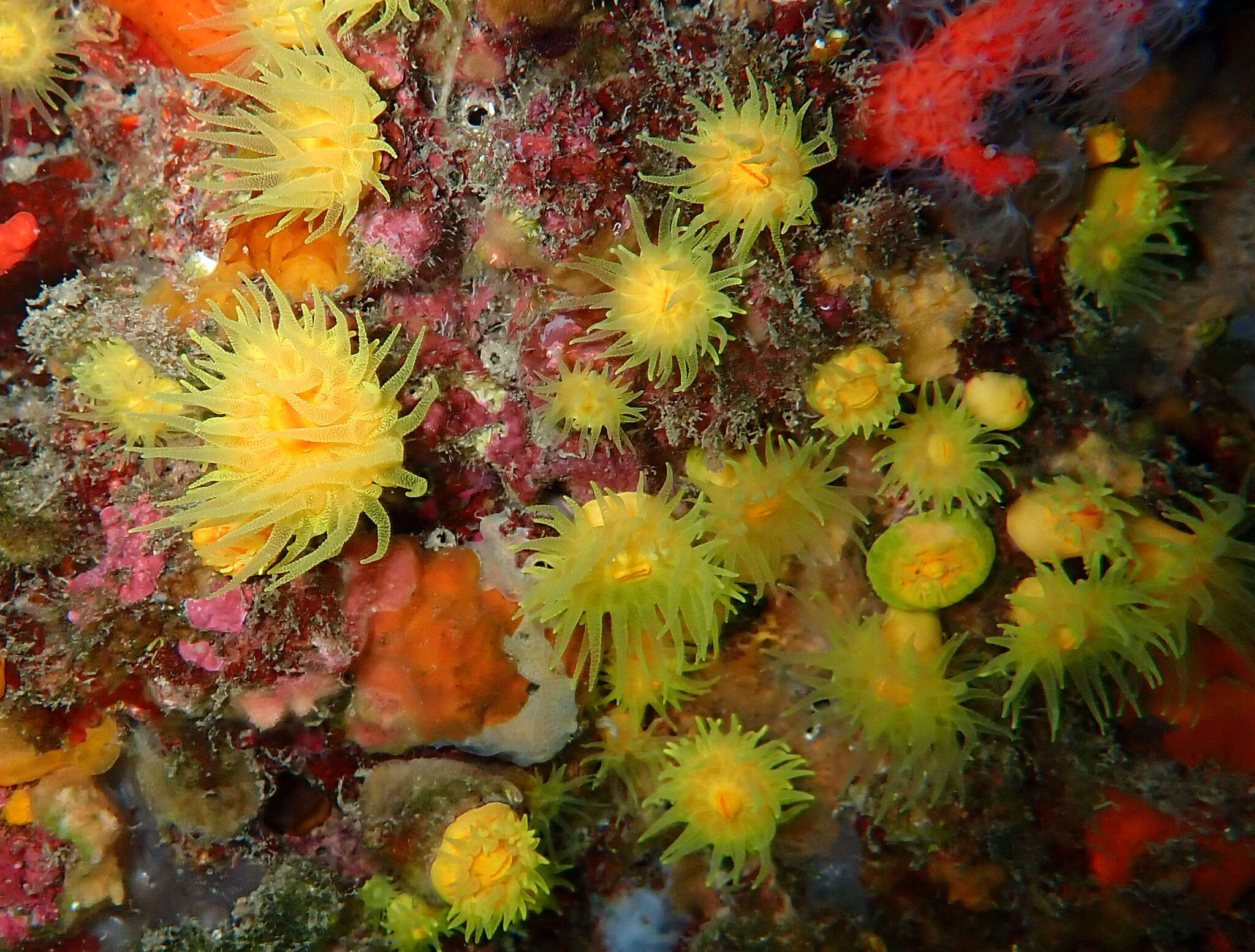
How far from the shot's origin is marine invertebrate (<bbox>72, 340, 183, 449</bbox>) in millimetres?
3117

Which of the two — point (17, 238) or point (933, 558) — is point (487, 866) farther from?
point (17, 238)

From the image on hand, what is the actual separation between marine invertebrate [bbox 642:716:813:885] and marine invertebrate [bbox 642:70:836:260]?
2.47 metres

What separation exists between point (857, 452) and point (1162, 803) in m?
2.58

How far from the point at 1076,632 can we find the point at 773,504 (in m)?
1.48

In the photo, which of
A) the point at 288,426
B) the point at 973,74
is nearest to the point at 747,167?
the point at 973,74

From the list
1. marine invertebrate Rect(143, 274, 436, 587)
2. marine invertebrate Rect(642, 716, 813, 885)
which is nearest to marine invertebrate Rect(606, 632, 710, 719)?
marine invertebrate Rect(642, 716, 813, 885)

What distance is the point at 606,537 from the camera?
126 inches

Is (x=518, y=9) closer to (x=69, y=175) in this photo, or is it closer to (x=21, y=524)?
(x=69, y=175)

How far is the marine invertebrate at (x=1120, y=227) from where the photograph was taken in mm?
3742

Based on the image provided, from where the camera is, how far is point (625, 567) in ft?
10.7

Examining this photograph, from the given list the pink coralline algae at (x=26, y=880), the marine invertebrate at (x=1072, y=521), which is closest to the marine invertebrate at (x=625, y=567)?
the marine invertebrate at (x=1072, y=521)

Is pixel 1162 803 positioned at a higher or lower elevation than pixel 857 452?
lower

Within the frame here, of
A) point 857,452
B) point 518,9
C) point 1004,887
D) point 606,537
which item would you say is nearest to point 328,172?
point 518,9

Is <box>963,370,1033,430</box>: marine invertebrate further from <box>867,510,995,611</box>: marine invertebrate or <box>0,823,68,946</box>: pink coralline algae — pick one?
<box>0,823,68,946</box>: pink coralline algae
